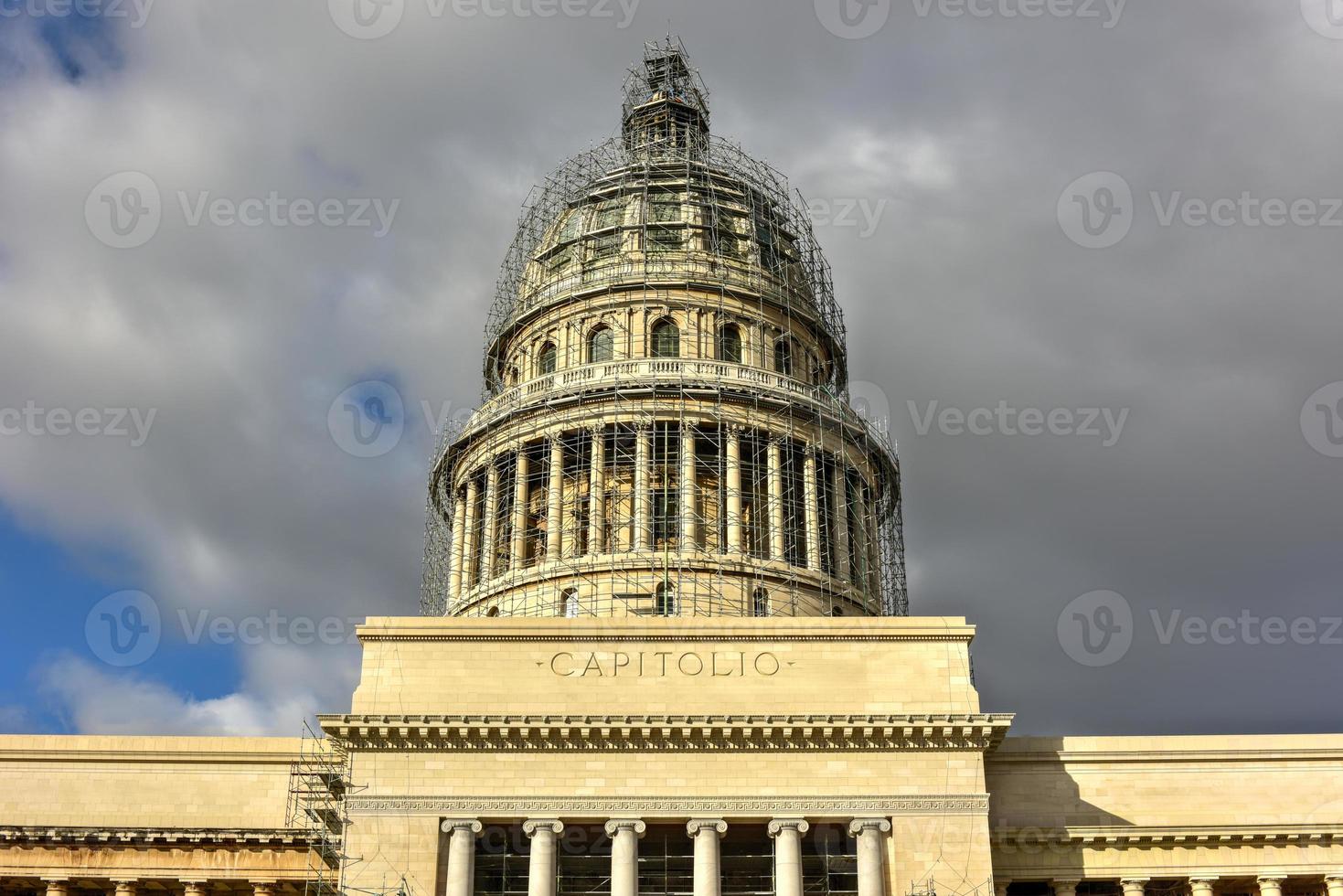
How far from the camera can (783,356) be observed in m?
64.6

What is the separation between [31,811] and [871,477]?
34.5 meters

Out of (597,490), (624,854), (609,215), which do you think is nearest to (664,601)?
(597,490)

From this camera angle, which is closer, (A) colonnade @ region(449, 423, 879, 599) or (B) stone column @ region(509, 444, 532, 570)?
(A) colonnade @ region(449, 423, 879, 599)

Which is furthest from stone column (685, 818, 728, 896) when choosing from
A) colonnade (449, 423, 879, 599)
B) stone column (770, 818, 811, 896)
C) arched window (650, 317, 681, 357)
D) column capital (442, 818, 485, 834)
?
arched window (650, 317, 681, 357)

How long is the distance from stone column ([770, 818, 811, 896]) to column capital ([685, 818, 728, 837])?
52.1 inches

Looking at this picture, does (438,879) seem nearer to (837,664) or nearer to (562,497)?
(837,664)

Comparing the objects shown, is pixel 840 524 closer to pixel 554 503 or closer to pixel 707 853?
pixel 554 503

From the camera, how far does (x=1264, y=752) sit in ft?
147

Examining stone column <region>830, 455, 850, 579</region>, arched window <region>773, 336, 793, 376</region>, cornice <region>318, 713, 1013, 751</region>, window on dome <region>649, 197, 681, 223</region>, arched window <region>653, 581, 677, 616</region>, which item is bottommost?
cornice <region>318, 713, 1013, 751</region>

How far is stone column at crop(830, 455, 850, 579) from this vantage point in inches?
2313

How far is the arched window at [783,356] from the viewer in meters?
64.1

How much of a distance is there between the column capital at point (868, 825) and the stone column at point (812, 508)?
1892 centimetres

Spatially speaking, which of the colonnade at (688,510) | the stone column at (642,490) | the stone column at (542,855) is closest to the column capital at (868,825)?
the stone column at (542,855)

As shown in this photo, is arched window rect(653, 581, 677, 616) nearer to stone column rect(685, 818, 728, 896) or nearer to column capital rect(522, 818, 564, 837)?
stone column rect(685, 818, 728, 896)
